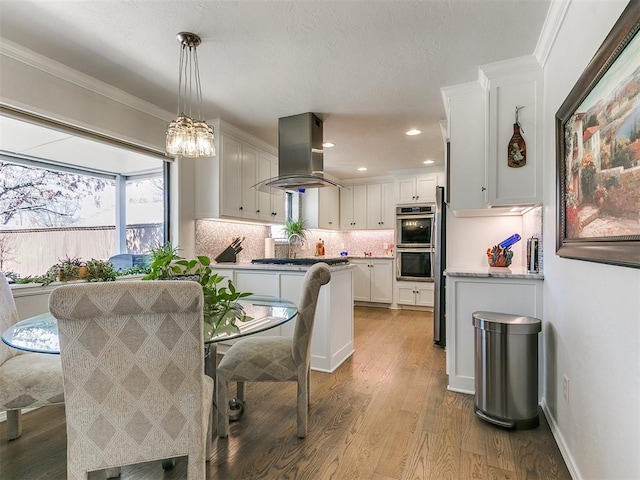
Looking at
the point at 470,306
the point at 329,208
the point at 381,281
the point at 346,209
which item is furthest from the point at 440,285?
the point at 346,209

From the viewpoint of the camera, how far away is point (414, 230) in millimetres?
5691

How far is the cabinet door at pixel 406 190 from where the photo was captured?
574 cm

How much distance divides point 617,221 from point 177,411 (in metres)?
1.70

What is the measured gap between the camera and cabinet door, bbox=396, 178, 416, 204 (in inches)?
226

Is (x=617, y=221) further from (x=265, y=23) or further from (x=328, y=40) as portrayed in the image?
(x=265, y=23)

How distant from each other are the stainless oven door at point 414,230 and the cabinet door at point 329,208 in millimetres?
1256

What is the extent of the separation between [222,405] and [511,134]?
2695 mm

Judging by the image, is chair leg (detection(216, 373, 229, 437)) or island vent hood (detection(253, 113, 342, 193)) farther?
island vent hood (detection(253, 113, 342, 193))

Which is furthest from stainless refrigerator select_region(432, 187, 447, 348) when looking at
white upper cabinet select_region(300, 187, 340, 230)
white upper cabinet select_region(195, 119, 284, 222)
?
white upper cabinet select_region(300, 187, 340, 230)

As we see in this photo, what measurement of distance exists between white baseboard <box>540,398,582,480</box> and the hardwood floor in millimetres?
37

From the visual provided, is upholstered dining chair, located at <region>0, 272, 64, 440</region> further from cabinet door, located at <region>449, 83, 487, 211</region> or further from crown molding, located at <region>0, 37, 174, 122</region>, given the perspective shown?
cabinet door, located at <region>449, 83, 487, 211</region>

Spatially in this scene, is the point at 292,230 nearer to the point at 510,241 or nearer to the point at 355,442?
the point at 510,241

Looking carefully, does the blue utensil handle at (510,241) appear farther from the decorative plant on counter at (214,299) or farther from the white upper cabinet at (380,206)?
the white upper cabinet at (380,206)

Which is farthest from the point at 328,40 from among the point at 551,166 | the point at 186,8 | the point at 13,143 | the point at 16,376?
the point at 16,376
